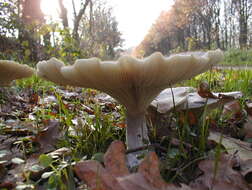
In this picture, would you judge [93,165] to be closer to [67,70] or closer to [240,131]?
[67,70]

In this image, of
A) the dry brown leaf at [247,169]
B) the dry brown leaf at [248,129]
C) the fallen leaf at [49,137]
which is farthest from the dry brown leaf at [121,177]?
the dry brown leaf at [248,129]

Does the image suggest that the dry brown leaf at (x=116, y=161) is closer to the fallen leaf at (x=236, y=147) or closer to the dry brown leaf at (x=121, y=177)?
the dry brown leaf at (x=121, y=177)

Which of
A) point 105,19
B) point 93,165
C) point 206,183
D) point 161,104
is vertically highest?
point 105,19

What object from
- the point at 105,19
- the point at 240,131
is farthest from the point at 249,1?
the point at 240,131

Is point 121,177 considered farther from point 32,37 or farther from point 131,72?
point 32,37

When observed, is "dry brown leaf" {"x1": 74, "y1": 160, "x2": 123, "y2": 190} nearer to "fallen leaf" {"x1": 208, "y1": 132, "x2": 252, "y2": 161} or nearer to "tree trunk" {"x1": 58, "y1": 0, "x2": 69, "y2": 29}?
"fallen leaf" {"x1": 208, "y1": 132, "x2": 252, "y2": 161}

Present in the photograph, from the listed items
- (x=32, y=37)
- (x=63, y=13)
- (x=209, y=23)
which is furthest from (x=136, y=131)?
(x=209, y=23)
